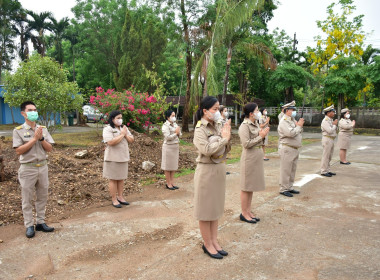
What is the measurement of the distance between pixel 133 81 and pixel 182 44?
6031mm

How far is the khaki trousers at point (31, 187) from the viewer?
3789 mm

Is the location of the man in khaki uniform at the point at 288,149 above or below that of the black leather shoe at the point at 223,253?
above

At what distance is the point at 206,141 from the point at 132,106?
30.3ft

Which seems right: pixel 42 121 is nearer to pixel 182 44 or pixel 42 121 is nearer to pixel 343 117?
pixel 182 44

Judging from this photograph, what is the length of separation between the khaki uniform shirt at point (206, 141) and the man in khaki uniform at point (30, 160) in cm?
199

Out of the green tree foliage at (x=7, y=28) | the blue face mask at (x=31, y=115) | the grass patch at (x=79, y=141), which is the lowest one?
the grass patch at (x=79, y=141)

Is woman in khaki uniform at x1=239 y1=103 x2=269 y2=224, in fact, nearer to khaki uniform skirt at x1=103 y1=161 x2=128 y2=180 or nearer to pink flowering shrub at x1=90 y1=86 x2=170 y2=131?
khaki uniform skirt at x1=103 y1=161 x2=128 y2=180

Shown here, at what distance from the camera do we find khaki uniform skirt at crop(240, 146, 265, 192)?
431 cm

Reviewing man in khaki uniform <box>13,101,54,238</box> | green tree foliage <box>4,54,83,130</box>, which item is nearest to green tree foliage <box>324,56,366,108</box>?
green tree foliage <box>4,54,83,130</box>

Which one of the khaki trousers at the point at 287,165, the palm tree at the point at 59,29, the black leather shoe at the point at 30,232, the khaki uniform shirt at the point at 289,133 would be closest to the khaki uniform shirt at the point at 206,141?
the black leather shoe at the point at 30,232

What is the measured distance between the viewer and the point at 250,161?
4387 mm

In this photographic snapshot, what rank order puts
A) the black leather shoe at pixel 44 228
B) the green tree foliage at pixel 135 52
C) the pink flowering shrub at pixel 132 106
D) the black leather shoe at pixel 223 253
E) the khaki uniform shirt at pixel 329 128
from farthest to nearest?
1. the green tree foliage at pixel 135 52
2. the pink flowering shrub at pixel 132 106
3. the khaki uniform shirt at pixel 329 128
4. the black leather shoe at pixel 44 228
5. the black leather shoe at pixel 223 253

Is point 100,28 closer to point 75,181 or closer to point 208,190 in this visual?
point 75,181

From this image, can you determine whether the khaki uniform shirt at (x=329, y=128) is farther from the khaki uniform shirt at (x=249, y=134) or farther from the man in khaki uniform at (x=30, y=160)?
the man in khaki uniform at (x=30, y=160)
